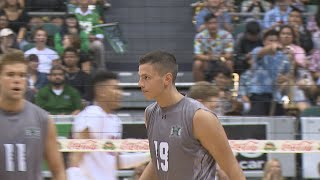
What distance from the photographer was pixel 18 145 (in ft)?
15.9

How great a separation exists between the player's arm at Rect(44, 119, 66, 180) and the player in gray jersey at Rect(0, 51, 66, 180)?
0.08 meters

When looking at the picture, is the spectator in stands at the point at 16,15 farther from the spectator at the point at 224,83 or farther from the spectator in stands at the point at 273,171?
the spectator in stands at the point at 273,171

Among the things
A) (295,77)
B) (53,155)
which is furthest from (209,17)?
(53,155)

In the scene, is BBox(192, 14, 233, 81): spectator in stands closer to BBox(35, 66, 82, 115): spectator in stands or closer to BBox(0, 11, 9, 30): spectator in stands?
BBox(35, 66, 82, 115): spectator in stands

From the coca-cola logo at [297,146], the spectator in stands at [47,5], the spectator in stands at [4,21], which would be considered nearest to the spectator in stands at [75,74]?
the spectator in stands at [4,21]

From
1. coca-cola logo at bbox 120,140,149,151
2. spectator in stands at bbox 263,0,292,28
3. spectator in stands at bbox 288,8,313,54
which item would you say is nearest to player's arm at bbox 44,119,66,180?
coca-cola logo at bbox 120,140,149,151

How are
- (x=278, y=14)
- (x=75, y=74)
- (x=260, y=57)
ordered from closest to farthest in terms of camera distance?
(x=75, y=74)
(x=260, y=57)
(x=278, y=14)

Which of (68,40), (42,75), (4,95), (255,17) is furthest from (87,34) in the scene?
(4,95)

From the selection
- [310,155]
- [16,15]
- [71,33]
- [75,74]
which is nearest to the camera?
[310,155]

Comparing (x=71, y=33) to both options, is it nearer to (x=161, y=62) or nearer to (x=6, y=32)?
(x=6, y=32)

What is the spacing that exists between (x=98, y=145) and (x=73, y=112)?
4.85 ft

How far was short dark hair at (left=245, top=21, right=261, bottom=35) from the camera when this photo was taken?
9.97 m

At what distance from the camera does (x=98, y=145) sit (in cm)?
725

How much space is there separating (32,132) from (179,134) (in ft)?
3.15
